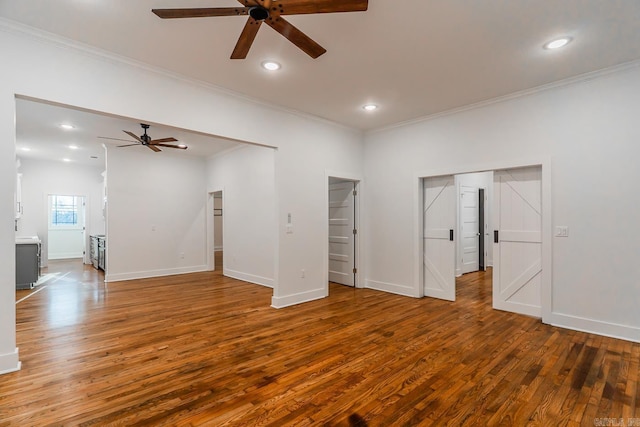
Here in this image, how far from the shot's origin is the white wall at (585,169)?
3.41 m

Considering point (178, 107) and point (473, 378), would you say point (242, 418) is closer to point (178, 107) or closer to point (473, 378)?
point (473, 378)

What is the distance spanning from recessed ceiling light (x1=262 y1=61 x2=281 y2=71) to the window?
10.4 m

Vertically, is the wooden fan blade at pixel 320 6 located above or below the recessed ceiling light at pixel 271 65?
below

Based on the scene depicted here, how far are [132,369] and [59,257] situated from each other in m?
10.3

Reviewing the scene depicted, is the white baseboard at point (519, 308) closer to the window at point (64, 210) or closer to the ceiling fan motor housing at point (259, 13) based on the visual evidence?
the ceiling fan motor housing at point (259, 13)

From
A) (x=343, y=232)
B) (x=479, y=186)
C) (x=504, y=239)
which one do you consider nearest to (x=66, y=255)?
(x=343, y=232)

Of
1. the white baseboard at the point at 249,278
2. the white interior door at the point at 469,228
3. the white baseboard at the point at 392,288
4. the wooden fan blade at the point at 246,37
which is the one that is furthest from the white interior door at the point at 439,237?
the wooden fan blade at the point at 246,37

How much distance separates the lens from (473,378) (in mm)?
2594

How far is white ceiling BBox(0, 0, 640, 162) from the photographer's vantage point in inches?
98.9

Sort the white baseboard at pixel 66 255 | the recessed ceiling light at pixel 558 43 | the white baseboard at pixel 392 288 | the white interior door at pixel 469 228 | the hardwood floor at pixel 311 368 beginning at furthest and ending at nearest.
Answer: the white baseboard at pixel 66 255 < the white interior door at pixel 469 228 < the white baseboard at pixel 392 288 < the recessed ceiling light at pixel 558 43 < the hardwood floor at pixel 311 368

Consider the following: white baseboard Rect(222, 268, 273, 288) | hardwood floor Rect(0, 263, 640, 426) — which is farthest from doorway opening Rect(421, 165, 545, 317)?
white baseboard Rect(222, 268, 273, 288)

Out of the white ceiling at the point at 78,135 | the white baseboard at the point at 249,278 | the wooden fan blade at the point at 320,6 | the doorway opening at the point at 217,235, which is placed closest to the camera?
the wooden fan blade at the point at 320,6

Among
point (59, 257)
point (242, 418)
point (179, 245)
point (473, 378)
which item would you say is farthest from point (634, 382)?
point (59, 257)

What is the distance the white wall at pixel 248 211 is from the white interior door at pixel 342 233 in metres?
1.30
